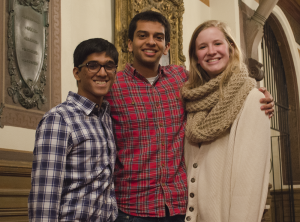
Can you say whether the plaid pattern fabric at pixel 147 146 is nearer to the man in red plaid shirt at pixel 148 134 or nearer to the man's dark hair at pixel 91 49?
the man in red plaid shirt at pixel 148 134

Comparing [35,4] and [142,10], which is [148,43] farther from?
[142,10]

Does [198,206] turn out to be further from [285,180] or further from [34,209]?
[285,180]

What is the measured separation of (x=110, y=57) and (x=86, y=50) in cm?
13

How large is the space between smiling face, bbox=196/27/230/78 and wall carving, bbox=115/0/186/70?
1.62 m

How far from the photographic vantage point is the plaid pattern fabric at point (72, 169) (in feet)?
5.26

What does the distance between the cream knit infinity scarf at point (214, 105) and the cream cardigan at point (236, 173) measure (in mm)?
43

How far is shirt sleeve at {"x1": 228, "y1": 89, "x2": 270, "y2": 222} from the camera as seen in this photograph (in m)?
1.83

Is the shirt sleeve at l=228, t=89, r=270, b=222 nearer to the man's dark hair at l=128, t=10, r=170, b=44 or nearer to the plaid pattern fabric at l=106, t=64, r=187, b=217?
the plaid pattern fabric at l=106, t=64, r=187, b=217

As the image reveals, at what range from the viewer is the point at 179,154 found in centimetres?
211

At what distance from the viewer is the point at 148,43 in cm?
221

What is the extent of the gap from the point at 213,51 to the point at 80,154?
0.96 metres

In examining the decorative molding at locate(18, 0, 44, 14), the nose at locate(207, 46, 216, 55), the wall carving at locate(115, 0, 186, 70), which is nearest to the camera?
the nose at locate(207, 46, 216, 55)

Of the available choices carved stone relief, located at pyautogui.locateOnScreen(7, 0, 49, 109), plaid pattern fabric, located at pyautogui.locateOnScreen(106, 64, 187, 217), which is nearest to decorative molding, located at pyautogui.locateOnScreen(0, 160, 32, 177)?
carved stone relief, located at pyautogui.locateOnScreen(7, 0, 49, 109)

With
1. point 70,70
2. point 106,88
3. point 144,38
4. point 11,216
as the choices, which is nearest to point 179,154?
point 106,88
